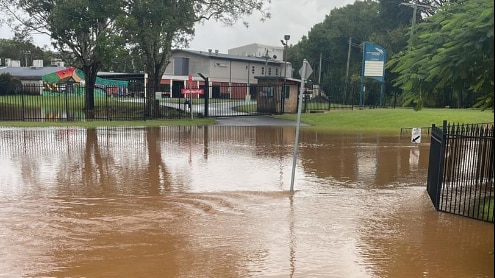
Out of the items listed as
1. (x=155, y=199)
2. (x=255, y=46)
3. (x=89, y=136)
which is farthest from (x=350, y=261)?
(x=255, y=46)

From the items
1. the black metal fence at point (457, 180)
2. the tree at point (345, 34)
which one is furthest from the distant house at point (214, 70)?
the black metal fence at point (457, 180)

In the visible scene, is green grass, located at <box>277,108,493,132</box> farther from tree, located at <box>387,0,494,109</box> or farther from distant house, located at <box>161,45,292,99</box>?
distant house, located at <box>161,45,292,99</box>

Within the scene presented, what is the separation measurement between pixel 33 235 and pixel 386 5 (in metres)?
60.5

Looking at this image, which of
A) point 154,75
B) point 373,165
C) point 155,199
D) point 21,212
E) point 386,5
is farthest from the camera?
point 386,5

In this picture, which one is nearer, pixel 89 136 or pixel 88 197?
pixel 88 197

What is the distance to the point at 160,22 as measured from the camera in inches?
1069

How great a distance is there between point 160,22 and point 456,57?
73.6ft

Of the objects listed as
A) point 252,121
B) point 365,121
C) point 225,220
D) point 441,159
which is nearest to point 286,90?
point 252,121

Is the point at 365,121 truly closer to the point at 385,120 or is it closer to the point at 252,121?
the point at 385,120

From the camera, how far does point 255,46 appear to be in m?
96.7

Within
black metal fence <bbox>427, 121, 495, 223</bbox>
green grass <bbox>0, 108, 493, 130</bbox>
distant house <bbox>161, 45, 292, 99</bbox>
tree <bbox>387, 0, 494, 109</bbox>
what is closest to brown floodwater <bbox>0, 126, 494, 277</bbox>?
black metal fence <bbox>427, 121, 495, 223</bbox>

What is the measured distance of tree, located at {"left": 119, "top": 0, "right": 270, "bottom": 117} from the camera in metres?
26.4

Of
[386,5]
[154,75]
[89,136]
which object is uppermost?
[386,5]

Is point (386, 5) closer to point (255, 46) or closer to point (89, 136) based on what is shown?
point (255, 46)
